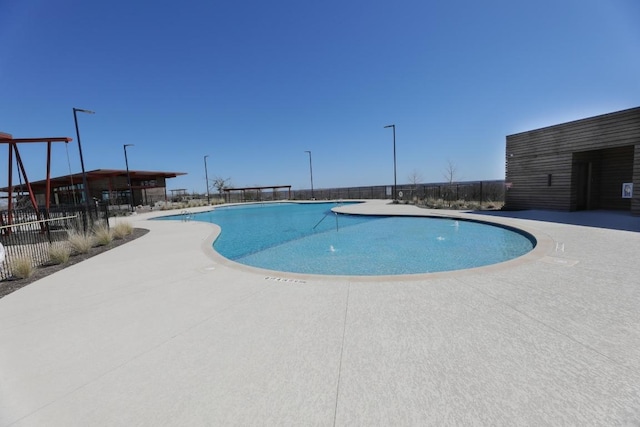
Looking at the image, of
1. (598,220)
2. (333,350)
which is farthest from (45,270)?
(598,220)

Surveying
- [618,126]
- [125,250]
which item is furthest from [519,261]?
[125,250]

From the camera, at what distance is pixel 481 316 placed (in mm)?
3047

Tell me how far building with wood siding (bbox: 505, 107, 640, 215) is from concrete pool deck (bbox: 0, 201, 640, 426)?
798 cm

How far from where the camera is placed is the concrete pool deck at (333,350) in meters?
1.88

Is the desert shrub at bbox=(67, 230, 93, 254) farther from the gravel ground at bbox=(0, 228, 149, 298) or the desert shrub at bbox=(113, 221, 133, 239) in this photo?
the desert shrub at bbox=(113, 221, 133, 239)

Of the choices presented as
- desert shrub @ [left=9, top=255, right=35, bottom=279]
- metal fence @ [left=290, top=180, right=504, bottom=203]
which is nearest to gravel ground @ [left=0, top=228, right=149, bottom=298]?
desert shrub @ [left=9, top=255, right=35, bottom=279]

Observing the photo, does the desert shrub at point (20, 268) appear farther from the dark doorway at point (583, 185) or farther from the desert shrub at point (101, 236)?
the dark doorway at point (583, 185)

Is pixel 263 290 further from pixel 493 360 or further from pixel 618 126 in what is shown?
pixel 618 126

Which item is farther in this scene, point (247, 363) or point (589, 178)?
point (589, 178)

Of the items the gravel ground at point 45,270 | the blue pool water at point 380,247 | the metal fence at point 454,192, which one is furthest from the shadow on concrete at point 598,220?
the gravel ground at point 45,270

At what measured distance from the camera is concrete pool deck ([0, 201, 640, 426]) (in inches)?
73.9

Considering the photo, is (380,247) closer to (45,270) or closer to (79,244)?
(45,270)

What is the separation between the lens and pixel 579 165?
11.4 metres

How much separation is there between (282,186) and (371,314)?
30.0m
